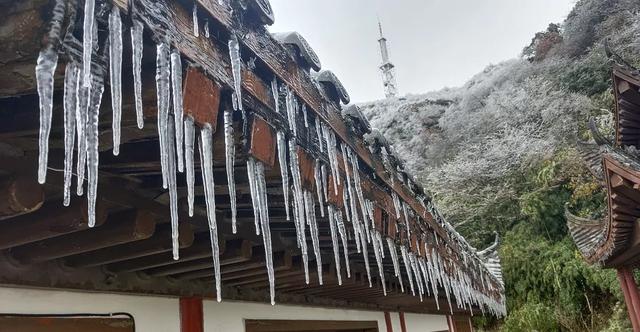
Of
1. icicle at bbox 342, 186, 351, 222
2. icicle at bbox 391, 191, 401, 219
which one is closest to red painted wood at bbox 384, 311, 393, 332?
icicle at bbox 391, 191, 401, 219

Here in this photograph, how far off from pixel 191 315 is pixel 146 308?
319mm

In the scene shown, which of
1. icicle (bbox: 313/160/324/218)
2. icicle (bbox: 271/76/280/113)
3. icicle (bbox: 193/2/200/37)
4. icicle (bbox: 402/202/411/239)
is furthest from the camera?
icicle (bbox: 402/202/411/239)

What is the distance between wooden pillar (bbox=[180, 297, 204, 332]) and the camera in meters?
2.74

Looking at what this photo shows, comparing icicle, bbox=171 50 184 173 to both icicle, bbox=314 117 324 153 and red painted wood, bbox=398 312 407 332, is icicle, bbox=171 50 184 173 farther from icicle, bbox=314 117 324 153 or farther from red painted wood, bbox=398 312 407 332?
red painted wood, bbox=398 312 407 332

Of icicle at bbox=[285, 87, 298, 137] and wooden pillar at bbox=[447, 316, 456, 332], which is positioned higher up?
icicle at bbox=[285, 87, 298, 137]

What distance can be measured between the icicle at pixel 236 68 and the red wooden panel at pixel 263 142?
9cm

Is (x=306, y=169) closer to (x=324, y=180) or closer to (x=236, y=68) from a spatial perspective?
(x=324, y=180)

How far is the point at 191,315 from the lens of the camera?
2.78 meters

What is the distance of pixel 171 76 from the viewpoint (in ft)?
3.41

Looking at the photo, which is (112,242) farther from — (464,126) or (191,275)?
(464,126)

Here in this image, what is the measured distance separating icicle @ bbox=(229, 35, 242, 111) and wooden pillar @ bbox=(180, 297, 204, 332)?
186 centimetres

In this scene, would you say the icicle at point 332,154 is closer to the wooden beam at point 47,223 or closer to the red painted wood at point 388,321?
the wooden beam at point 47,223

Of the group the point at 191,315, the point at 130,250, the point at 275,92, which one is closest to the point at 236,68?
the point at 275,92

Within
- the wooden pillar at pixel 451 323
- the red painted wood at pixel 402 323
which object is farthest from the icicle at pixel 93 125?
the wooden pillar at pixel 451 323
